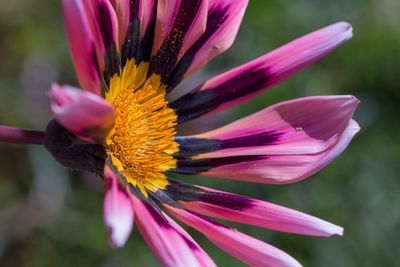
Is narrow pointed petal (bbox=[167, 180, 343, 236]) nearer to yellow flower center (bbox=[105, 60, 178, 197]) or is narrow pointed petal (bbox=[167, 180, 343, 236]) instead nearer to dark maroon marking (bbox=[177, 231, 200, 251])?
yellow flower center (bbox=[105, 60, 178, 197])

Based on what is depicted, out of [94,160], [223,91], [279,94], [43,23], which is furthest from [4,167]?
[94,160]

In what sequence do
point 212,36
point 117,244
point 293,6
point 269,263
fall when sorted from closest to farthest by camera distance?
1. point 117,244
2. point 269,263
3. point 212,36
4. point 293,6

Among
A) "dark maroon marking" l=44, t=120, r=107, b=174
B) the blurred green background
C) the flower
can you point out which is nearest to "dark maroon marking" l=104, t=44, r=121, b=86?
the flower

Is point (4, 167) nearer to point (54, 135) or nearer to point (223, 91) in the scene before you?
point (223, 91)

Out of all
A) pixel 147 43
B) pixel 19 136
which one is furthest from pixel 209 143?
pixel 19 136

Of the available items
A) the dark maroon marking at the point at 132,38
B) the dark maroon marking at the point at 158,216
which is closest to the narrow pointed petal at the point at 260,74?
the dark maroon marking at the point at 132,38
